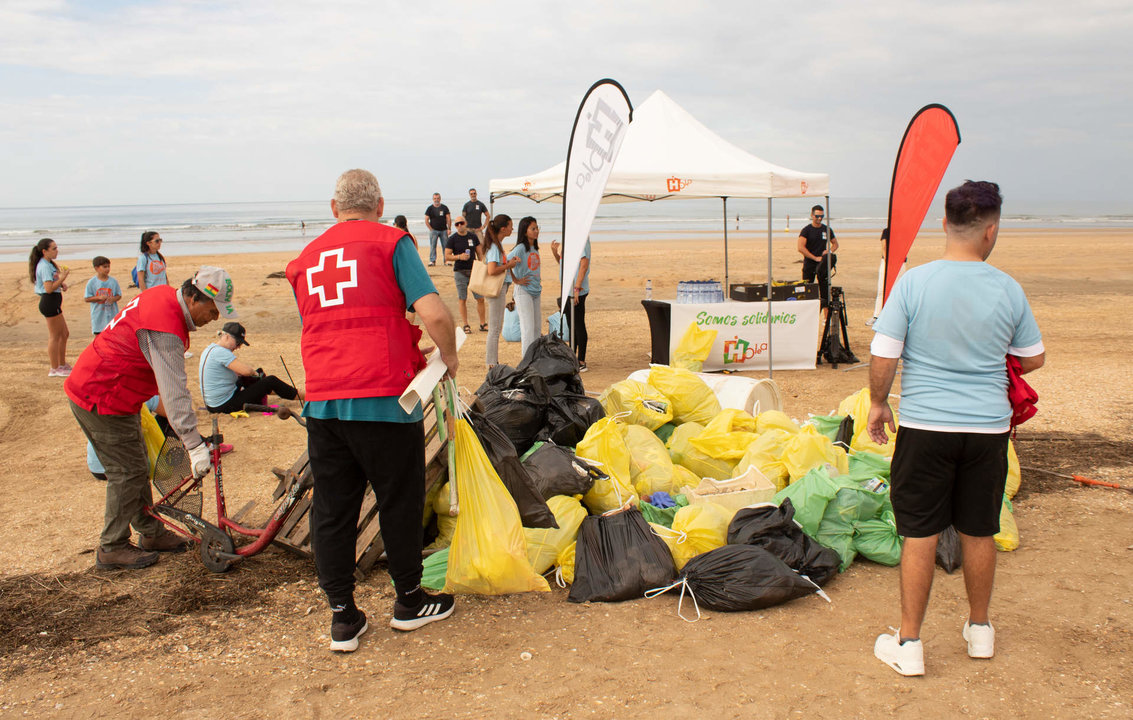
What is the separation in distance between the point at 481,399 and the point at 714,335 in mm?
3538

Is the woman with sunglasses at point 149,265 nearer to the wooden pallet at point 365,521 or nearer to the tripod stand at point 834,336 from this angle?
the wooden pallet at point 365,521

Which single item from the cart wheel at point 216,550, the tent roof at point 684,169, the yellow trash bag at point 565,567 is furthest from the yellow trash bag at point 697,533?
the tent roof at point 684,169

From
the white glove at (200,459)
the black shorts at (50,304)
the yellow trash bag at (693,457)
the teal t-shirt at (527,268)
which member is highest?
the teal t-shirt at (527,268)

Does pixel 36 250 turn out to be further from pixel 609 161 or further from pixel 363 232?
pixel 363 232

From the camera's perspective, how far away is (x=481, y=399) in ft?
14.9

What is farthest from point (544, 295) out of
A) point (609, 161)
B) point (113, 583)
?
point (113, 583)

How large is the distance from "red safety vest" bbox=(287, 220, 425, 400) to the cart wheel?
1.31 meters

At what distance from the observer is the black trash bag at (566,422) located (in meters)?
4.47

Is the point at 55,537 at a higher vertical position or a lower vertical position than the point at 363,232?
lower

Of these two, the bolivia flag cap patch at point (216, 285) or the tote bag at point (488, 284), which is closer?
the bolivia flag cap patch at point (216, 285)

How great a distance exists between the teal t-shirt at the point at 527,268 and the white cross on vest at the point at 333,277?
17.1 ft

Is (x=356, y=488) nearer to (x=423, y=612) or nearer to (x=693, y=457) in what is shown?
(x=423, y=612)

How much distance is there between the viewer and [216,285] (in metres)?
3.61

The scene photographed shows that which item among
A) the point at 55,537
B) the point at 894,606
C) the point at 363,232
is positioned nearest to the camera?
the point at 363,232
